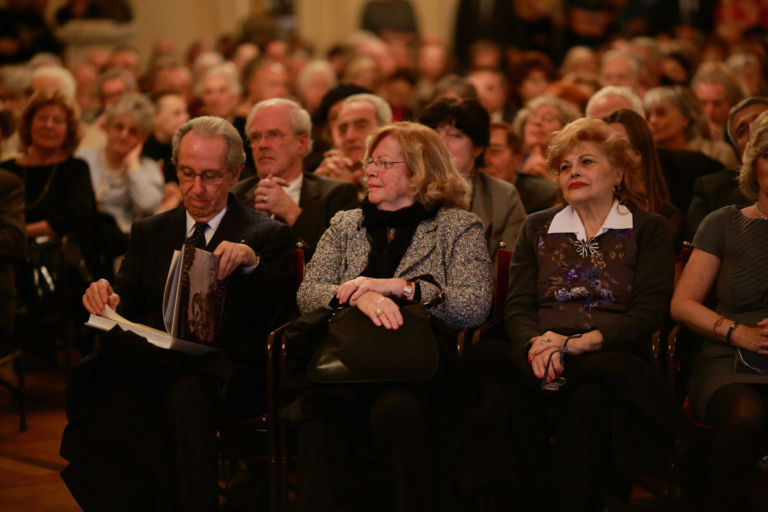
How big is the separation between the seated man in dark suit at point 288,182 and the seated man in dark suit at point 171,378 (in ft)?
2.31

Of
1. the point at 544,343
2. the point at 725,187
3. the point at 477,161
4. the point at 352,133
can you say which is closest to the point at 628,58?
the point at 352,133

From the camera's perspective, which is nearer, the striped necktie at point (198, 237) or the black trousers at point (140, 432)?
the black trousers at point (140, 432)

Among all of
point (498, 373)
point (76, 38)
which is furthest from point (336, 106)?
point (76, 38)

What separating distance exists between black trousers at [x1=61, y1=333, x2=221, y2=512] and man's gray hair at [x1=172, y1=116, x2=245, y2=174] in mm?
776

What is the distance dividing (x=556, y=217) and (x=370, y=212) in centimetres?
68

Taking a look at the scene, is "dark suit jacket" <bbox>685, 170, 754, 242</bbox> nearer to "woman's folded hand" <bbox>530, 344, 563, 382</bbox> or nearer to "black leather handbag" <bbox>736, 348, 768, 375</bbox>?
"black leather handbag" <bbox>736, 348, 768, 375</bbox>

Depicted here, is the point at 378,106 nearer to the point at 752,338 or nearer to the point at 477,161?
the point at 477,161

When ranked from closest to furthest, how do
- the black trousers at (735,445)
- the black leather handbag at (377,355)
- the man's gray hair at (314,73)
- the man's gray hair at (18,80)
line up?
the black trousers at (735,445), the black leather handbag at (377,355), the man's gray hair at (18,80), the man's gray hair at (314,73)

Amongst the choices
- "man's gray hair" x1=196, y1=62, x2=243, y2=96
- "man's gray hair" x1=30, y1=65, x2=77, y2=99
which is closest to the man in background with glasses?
"man's gray hair" x1=30, y1=65, x2=77, y2=99

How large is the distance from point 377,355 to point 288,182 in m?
1.67

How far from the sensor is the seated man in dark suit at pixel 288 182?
501cm

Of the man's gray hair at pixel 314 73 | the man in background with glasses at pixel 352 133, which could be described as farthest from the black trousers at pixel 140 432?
the man's gray hair at pixel 314 73

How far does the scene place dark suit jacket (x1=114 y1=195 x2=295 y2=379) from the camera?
13.6 ft

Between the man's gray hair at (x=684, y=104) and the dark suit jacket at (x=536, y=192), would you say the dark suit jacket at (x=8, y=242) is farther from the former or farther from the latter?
the man's gray hair at (x=684, y=104)
